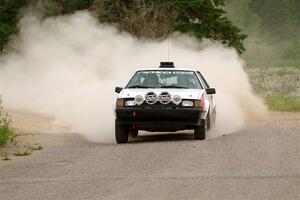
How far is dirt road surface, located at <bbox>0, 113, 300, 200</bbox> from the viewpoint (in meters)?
11.1

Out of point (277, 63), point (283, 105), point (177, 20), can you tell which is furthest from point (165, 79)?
point (277, 63)

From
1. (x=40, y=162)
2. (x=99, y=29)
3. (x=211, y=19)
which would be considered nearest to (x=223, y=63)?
(x=211, y=19)

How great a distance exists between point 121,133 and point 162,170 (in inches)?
192

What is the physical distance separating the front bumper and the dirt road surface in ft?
1.32

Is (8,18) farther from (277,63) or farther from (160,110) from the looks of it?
(277,63)

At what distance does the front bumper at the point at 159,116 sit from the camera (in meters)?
17.4

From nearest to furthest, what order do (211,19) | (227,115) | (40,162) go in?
(40,162), (227,115), (211,19)

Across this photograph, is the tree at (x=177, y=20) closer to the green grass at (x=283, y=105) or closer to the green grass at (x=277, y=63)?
the green grass at (x=283, y=105)

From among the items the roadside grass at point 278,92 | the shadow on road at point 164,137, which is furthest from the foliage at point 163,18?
the shadow on road at point 164,137

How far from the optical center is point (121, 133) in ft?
59.0

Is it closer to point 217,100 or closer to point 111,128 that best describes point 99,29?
point 217,100

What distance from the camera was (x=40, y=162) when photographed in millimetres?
15062

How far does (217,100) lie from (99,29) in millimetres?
11634

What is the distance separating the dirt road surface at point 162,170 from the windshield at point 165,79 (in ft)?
3.80
